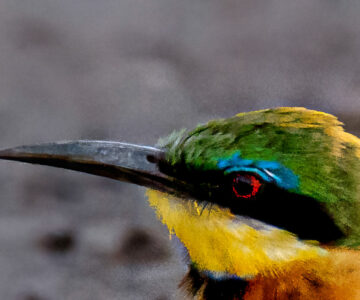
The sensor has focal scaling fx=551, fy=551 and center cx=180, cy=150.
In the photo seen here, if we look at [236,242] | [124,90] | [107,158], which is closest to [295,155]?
[236,242]

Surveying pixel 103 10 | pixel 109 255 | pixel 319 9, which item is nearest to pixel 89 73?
pixel 103 10

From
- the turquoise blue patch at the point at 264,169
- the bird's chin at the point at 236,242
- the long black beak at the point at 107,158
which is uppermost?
the turquoise blue patch at the point at 264,169

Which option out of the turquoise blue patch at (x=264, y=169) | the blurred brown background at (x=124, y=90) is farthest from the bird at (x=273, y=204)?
the blurred brown background at (x=124, y=90)

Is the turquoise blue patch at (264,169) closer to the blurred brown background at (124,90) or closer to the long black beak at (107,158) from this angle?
the long black beak at (107,158)

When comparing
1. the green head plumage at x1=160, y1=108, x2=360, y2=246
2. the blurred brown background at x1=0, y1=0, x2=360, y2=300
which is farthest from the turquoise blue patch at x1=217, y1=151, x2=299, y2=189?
the blurred brown background at x1=0, y1=0, x2=360, y2=300

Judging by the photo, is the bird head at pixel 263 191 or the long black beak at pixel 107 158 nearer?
the bird head at pixel 263 191

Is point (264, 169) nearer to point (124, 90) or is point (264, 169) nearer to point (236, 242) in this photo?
point (236, 242)

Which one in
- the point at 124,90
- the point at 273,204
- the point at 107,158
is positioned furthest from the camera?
the point at 124,90
